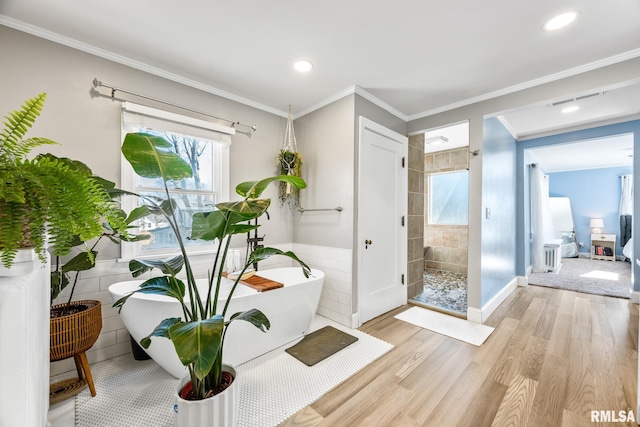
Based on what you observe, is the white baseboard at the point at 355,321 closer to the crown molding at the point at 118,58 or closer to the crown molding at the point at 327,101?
the crown molding at the point at 327,101

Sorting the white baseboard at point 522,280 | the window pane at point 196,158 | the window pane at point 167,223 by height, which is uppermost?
the window pane at point 196,158

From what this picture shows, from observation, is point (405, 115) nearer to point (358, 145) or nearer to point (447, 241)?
point (358, 145)

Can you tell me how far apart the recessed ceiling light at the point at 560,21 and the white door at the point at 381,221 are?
59.5 inches

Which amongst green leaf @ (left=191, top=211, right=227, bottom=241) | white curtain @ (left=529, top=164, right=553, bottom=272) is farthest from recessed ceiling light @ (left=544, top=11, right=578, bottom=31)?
white curtain @ (left=529, top=164, right=553, bottom=272)

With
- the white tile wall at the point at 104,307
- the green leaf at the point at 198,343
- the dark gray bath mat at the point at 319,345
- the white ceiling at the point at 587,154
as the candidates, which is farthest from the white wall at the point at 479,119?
the white tile wall at the point at 104,307

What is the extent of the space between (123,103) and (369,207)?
2450 mm

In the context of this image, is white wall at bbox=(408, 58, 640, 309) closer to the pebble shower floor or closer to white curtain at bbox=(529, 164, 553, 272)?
the pebble shower floor

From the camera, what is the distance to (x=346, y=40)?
1.99 metres

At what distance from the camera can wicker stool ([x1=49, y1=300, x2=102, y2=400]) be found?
1.53 metres

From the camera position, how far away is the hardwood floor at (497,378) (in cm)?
154

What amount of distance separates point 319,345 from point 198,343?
1623 mm

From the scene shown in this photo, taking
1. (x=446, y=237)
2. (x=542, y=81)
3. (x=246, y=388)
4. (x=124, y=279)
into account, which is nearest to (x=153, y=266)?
(x=246, y=388)

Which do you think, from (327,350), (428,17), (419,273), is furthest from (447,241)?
(428,17)

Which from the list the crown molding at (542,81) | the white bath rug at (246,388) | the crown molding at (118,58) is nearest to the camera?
the white bath rug at (246,388)
